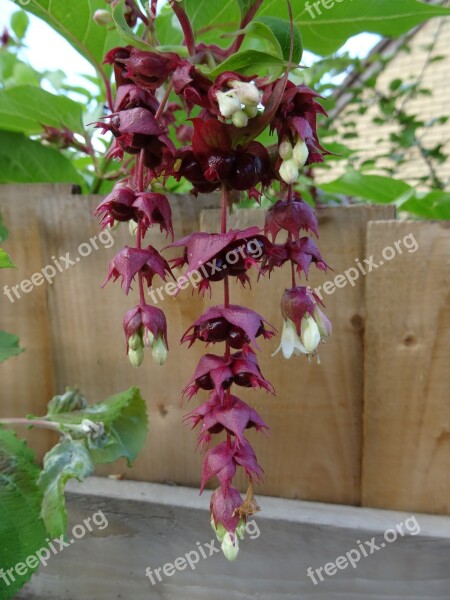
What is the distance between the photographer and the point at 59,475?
59 cm

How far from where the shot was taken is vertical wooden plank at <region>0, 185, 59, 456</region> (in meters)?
0.77

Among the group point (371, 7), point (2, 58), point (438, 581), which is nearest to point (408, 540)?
point (438, 581)

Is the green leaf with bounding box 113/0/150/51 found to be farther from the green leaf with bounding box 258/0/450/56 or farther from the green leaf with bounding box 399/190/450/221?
the green leaf with bounding box 399/190/450/221

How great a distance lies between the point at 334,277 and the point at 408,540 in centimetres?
39

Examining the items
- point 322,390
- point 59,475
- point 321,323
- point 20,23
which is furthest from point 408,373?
point 20,23

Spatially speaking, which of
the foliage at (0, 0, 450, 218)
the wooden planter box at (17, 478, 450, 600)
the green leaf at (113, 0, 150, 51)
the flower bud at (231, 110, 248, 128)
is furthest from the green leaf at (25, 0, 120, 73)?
the wooden planter box at (17, 478, 450, 600)

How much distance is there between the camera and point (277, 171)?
1.26 ft

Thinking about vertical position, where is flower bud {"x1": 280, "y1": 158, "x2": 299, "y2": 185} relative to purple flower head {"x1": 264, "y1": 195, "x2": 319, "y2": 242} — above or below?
above

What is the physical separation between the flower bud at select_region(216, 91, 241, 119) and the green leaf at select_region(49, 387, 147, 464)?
1.54 feet

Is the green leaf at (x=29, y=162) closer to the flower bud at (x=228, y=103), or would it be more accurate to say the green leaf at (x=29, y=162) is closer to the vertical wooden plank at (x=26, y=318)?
the vertical wooden plank at (x=26, y=318)

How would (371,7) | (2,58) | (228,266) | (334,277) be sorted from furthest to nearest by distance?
(2,58)
(334,277)
(371,7)
(228,266)

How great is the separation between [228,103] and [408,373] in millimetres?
511

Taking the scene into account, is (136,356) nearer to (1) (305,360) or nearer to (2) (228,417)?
(2) (228,417)

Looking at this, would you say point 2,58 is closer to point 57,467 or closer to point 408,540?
point 57,467
